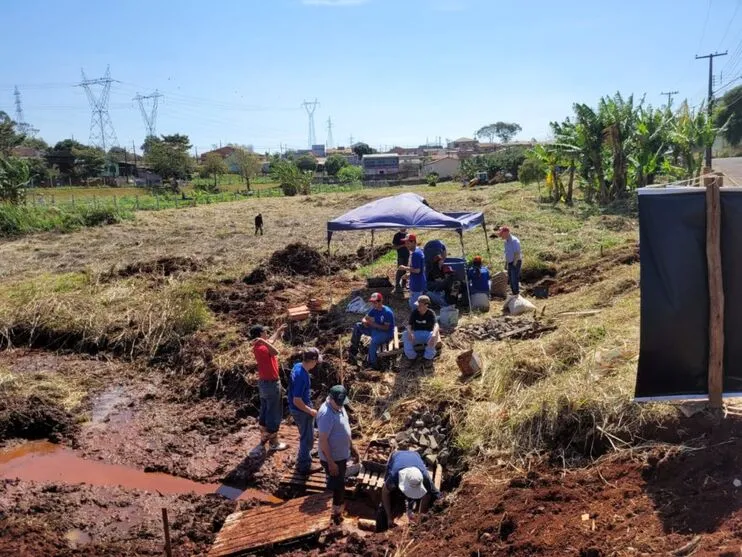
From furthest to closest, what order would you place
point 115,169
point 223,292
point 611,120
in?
point 115,169 → point 611,120 → point 223,292

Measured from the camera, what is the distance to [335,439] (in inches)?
254

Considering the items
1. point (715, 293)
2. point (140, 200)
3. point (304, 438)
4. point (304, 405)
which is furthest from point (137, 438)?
point (140, 200)

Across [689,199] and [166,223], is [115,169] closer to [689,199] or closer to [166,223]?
[166,223]

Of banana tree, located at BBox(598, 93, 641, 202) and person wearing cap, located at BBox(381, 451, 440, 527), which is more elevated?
banana tree, located at BBox(598, 93, 641, 202)

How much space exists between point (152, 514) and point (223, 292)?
797cm

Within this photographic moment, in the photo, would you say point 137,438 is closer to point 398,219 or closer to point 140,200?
point 398,219

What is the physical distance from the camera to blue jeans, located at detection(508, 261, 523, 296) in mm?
11992

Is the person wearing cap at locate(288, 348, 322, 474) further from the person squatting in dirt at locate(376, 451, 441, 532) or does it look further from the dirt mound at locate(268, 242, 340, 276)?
the dirt mound at locate(268, 242, 340, 276)

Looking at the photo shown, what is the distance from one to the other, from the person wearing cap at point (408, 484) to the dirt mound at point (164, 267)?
11.2 metres

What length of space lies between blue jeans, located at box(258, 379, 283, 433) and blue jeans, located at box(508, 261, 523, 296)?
19.5 feet

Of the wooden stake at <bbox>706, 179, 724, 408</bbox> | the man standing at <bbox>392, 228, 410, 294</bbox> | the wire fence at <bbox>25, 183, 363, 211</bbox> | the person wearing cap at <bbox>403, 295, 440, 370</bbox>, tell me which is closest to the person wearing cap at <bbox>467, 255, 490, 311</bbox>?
the man standing at <bbox>392, 228, 410, 294</bbox>

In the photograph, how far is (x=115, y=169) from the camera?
71188 millimetres

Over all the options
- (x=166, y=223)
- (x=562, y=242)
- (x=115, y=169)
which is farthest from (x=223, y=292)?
(x=115, y=169)

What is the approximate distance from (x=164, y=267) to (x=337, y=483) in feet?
37.8
